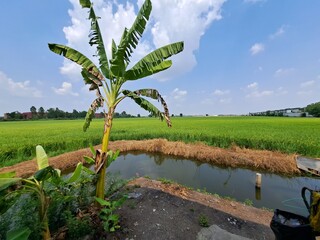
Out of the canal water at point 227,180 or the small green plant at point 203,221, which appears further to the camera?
the canal water at point 227,180

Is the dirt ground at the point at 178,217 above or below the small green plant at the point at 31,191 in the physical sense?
below

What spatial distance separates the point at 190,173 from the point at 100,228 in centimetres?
607

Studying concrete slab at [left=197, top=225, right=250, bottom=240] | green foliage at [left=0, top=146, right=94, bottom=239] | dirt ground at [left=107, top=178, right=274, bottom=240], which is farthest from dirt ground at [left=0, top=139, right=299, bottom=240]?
green foliage at [left=0, top=146, right=94, bottom=239]

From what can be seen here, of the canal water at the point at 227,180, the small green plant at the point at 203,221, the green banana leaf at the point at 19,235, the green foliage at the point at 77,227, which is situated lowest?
the canal water at the point at 227,180

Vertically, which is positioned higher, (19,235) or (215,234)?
(19,235)

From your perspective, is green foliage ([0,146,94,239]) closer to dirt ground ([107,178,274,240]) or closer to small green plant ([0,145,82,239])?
small green plant ([0,145,82,239])

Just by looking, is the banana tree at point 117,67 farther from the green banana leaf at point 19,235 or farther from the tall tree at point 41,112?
the tall tree at point 41,112

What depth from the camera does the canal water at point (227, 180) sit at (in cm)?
580

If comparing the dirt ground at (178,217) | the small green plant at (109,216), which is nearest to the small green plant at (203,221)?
the dirt ground at (178,217)

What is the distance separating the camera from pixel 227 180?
7.45 metres

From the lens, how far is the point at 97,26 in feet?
12.1

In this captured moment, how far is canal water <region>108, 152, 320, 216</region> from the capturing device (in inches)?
228

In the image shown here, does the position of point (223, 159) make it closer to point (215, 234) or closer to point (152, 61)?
point (215, 234)

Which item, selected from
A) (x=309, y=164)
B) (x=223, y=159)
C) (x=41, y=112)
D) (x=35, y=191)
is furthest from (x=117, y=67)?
(x=41, y=112)
